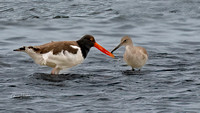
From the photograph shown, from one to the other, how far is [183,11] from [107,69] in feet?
22.2

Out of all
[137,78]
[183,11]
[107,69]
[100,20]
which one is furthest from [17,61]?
[183,11]

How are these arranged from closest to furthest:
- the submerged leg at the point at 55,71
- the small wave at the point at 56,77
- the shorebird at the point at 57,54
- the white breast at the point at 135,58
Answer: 1. the shorebird at the point at 57,54
2. the small wave at the point at 56,77
3. the submerged leg at the point at 55,71
4. the white breast at the point at 135,58

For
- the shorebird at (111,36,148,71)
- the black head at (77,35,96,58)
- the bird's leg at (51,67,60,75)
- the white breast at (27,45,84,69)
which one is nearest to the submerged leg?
the bird's leg at (51,67,60,75)

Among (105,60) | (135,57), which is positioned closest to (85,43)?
(135,57)

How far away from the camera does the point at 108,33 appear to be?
15.2 meters

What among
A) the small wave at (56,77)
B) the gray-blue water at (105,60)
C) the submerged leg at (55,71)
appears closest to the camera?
the gray-blue water at (105,60)

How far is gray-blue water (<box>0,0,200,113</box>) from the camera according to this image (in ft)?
25.3

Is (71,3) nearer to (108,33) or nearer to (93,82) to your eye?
(108,33)

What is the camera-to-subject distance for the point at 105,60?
11.8m

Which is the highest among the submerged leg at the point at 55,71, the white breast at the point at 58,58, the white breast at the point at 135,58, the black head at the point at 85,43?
the black head at the point at 85,43

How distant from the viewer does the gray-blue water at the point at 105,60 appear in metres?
7.70

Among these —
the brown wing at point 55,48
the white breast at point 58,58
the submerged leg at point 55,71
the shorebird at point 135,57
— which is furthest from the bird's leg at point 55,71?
the shorebird at point 135,57

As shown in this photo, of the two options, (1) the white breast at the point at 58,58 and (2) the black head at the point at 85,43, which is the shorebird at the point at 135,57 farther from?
(1) the white breast at the point at 58,58

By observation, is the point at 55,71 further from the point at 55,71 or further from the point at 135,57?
the point at 135,57
